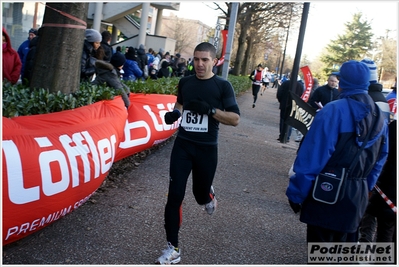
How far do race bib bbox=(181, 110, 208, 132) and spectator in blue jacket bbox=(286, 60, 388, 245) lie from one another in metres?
1.18

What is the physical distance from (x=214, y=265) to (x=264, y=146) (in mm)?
7984

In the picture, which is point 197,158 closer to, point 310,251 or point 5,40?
point 310,251

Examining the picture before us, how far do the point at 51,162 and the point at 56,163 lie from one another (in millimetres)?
76

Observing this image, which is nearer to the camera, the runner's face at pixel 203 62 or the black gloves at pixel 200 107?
the black gloves at pixel 200 107

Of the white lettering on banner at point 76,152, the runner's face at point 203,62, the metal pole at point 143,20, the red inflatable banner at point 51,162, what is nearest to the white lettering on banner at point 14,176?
the red inflatable banner at point 51,162

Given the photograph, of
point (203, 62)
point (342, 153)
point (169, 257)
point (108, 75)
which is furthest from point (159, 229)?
point (108, 75)

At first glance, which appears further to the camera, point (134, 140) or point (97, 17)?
point (97, 17)

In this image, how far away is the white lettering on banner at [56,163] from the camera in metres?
3.96

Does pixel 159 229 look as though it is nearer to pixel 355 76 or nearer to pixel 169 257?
pixel 169 257

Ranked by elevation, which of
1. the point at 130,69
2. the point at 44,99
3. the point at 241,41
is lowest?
the point at 44,99

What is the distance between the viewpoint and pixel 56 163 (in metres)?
4.45

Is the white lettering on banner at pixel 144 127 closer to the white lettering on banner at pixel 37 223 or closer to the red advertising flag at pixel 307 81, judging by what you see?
the white lettering on banner at pixel 37 223

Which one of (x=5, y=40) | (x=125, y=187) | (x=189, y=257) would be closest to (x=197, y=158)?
(x=189, y=257)

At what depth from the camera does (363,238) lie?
492 centimetres
